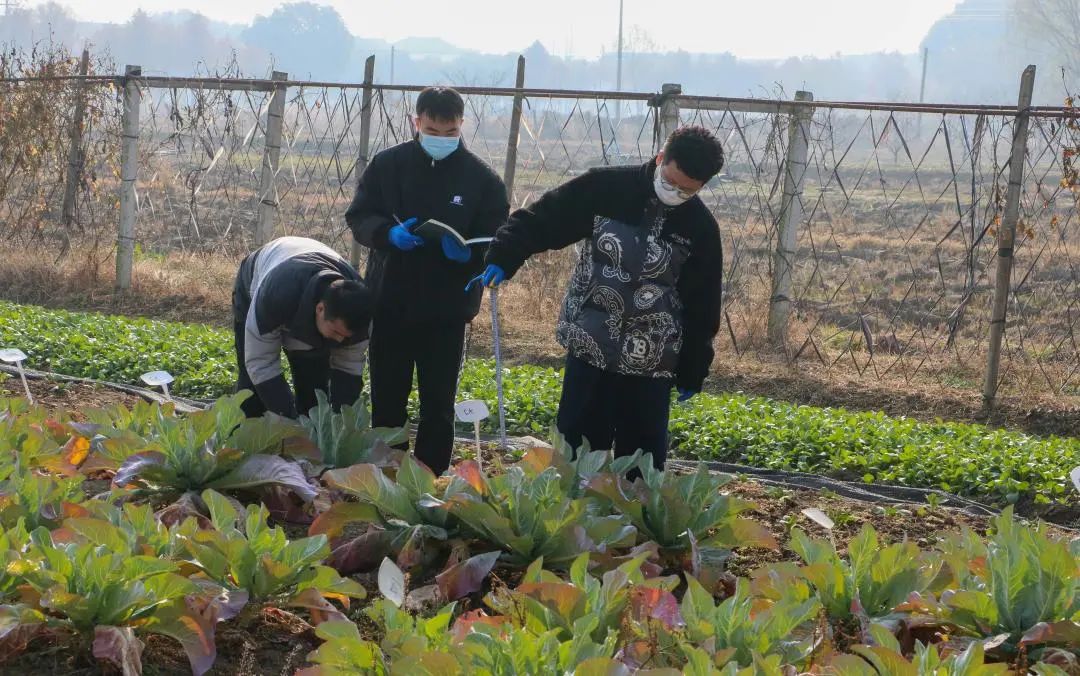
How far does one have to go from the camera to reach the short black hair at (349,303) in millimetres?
3832

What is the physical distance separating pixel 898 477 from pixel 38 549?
372cm

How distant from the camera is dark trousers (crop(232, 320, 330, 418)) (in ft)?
14.1

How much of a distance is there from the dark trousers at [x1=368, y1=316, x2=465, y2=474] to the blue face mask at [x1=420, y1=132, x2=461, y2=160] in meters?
0.63

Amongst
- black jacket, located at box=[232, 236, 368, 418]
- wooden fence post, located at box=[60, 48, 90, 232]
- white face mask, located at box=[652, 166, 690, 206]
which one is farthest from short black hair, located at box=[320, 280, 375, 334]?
wooden fence post, located at box=[60, 48, 90, 232]

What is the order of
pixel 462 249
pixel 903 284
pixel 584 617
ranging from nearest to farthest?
pixel 584 617, pixel 462 249, pixel 903 284

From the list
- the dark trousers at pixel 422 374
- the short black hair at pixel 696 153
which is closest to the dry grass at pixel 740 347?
the dark trousers at pixel 422 374

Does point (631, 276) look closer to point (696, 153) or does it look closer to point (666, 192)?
point (666, 192)

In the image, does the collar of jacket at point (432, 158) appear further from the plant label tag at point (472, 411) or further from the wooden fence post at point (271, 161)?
the wooden fence post at point (271, 161)

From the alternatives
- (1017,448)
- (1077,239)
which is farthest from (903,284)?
(1017,448)

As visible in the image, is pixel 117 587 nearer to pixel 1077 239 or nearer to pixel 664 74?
pixel 1077 239

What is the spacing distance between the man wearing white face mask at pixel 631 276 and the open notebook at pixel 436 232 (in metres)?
0.20

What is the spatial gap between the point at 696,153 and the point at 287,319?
143 centimetres

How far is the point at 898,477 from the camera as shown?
17.5 ft

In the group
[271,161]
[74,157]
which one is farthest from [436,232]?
[74,157]
